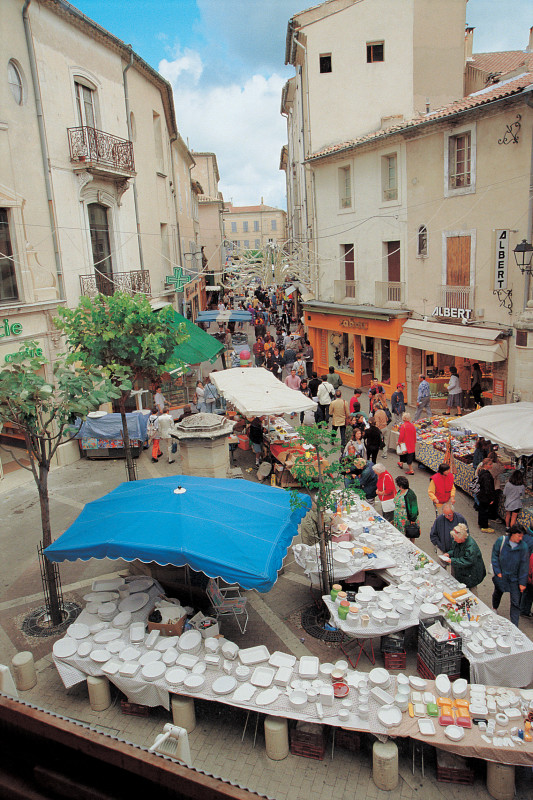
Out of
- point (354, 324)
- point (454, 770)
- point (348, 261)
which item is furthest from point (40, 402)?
point (348, 261)

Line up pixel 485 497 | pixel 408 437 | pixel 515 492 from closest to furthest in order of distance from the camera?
1. pixel 515 492
2. pixel 485 497
3. pixel 408 437

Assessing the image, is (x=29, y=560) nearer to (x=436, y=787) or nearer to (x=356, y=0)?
(x=436, y=787)

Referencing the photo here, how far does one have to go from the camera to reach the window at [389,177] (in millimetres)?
20234

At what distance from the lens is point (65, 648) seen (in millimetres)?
7098

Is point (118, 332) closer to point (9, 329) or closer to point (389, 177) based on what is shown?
point (9, 329)

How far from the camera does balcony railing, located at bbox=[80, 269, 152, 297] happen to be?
56.8 feet

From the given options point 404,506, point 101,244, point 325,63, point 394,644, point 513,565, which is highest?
point 325,63

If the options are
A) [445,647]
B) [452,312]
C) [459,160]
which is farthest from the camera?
[452,312]

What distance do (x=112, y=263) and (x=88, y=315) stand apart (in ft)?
25.4

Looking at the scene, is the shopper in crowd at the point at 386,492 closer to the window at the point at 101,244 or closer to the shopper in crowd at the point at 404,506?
the shopper in crowd at the point at 404,506

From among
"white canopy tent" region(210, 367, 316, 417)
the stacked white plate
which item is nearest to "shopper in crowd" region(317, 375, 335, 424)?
"white canopy tent" region(210, 367, 316, 417)

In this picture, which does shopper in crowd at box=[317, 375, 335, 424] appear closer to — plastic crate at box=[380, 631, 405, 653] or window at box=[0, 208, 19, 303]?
window at box=[0, 208, 19, 303]

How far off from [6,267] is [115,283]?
4.60m

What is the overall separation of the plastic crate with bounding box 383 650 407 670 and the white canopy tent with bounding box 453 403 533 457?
4301 mm
